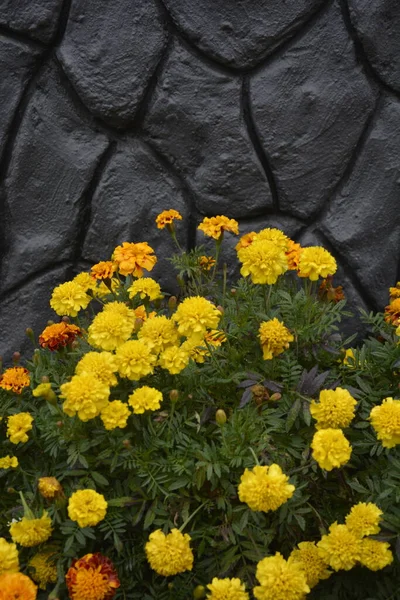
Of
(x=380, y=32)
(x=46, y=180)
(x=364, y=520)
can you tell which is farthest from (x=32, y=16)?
(x=364, y=520)

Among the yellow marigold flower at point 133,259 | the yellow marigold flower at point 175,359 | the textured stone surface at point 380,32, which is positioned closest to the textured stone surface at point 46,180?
the yellow marigold flower at point 133,259

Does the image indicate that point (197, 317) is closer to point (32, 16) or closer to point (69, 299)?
point (69, 299)

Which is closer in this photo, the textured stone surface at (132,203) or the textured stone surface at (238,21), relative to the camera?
the textured stone surface at (238,21)

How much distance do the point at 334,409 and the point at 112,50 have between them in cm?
135

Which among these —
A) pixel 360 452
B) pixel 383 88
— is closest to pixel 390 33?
pixel 383 88

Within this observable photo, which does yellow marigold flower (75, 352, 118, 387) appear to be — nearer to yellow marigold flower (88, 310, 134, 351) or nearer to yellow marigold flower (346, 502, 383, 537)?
yellow marigold flower (88, 310, 134, 351)

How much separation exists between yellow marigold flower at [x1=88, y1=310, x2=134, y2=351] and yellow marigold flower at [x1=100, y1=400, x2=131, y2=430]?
0.15 m

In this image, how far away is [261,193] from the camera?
2.36 metres

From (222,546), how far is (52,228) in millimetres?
1270

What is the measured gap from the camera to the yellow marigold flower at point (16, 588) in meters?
1.34

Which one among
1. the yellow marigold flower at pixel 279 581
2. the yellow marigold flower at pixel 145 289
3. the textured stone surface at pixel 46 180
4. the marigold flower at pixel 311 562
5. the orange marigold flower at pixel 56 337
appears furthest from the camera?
the textured stone surface at pixel 46 180

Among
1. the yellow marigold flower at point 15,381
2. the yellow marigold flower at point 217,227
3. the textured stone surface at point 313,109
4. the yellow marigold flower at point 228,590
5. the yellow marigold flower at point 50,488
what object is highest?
the textured stone surface at point 313,109

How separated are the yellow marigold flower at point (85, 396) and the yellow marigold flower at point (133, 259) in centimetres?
49

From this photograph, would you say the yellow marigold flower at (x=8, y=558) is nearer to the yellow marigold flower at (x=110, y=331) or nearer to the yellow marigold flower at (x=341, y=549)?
the yellow marigold flower at (x=110, y=331)
